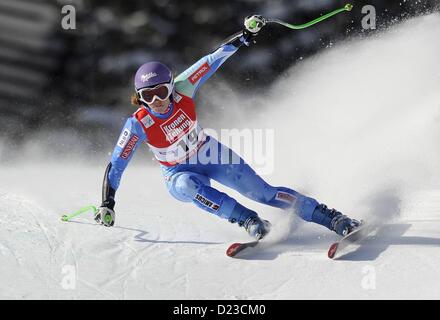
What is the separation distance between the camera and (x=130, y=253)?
13.7 ft

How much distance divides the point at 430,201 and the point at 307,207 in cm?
133

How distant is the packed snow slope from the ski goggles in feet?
3.56

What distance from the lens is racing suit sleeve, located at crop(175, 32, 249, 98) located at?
Answer: 457 cm

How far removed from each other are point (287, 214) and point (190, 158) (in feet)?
2.82

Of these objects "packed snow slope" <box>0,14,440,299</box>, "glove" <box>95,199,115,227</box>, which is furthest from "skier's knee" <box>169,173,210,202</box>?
"glove" <box>95,199,115,227</box>

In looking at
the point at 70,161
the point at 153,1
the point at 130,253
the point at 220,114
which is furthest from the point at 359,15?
the point at 130,253

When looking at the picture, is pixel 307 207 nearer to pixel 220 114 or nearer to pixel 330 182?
pixel 330 182

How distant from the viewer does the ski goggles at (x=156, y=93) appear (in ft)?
13.9

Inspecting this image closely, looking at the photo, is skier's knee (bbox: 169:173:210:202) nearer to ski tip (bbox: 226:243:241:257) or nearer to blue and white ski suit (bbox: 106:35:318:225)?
blue and white ski suit (bbox: 106:35:318:225)

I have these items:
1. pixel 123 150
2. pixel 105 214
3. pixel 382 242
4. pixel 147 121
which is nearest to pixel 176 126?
pixel 147 121

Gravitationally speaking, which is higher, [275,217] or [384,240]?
[275,217]

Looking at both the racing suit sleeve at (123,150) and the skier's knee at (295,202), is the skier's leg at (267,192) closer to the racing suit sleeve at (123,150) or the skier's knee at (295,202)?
the skier's knee at (295,202)

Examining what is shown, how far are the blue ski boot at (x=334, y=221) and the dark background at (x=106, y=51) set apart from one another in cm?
424

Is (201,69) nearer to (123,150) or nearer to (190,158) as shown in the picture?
(190,158)
